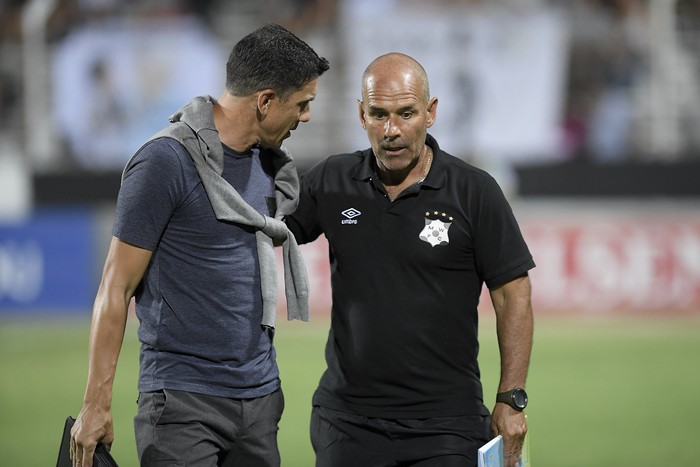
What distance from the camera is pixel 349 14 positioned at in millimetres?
15844

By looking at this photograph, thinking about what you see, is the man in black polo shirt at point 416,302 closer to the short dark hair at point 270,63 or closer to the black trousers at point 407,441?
the black trousers at point 407,441

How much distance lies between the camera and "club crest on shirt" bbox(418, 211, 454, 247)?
3568 mm

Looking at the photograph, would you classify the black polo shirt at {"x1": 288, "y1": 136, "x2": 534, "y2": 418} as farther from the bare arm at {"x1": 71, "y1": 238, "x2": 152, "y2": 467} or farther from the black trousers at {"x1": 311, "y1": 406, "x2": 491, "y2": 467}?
the bare arm at {"x1": 71, "y1": 238, "x2": 152, "y2": 467}

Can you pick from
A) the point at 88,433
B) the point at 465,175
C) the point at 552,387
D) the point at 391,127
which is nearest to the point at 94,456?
the point at 88,433

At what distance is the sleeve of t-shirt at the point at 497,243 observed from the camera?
353 cm

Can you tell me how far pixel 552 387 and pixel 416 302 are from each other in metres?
5.63

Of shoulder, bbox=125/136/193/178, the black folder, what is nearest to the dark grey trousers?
the black folder

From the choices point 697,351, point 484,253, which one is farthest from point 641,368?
point 484,253

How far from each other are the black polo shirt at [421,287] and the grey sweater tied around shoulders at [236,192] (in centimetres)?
28

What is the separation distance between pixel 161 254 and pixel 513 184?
11.2m

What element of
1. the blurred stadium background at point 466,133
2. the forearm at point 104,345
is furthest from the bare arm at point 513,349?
the blurred stadium background at point 466,133

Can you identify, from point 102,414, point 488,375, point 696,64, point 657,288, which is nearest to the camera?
point 102,414

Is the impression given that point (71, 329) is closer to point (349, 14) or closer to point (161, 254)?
point (349, 14)

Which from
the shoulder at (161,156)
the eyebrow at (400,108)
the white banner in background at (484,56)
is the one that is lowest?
the shoulder at (161,156)
